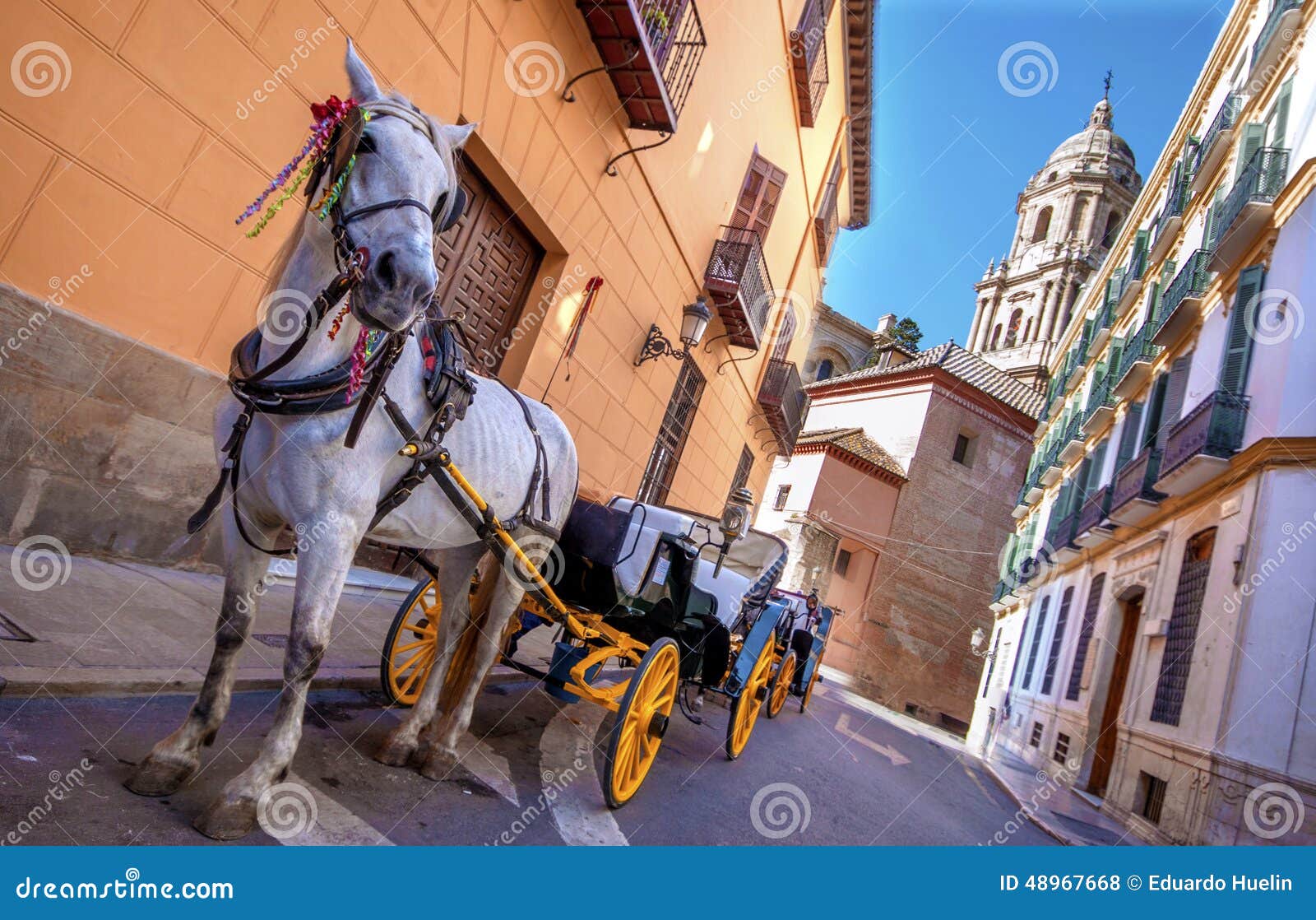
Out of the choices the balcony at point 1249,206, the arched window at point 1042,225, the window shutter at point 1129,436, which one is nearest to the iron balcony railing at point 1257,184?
the balcony at point 1249,206

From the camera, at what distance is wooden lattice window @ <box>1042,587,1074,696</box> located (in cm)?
1700

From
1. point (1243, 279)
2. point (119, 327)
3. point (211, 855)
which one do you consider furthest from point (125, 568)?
point (1243, 279)

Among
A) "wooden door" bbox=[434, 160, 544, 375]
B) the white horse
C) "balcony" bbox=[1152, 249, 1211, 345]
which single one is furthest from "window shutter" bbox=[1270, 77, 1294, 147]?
the white horse

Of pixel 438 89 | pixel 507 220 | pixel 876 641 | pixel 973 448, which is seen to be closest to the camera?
pixel 438 89

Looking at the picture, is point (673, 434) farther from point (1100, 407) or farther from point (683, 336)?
Answer: point (1100, 407)

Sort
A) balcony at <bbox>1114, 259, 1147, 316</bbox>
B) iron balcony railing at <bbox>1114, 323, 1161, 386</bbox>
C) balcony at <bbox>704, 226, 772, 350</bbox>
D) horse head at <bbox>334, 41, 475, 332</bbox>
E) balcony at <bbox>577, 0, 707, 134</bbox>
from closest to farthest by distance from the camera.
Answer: horse head at <bbox>334, 41, 475, 332</bbox> → balcony at <bbox>577, 0, 707, 134</bbox> → balcony at <bbox>704, 226, 772, 350</bbox> → iron balcony railing at <bbox>1114, 323, 1161, 386</bbox> → balcony at <bbox>1114, 259, 1147, 316</bbox>

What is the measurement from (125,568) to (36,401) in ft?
3.45

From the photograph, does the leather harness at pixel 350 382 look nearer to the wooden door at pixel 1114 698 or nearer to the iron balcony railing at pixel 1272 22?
the wooden door at pixel 1114 698

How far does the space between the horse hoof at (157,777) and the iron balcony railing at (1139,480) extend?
12.9 m

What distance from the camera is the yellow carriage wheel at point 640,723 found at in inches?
141

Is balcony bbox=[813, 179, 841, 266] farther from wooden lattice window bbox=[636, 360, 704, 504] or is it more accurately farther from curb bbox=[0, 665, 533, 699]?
curb bbox=[0, 665, 533, 699]

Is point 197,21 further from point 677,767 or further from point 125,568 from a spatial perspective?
point 677,767

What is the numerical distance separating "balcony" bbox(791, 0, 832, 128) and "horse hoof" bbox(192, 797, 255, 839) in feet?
45.4

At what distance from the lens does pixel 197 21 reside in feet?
14.3
